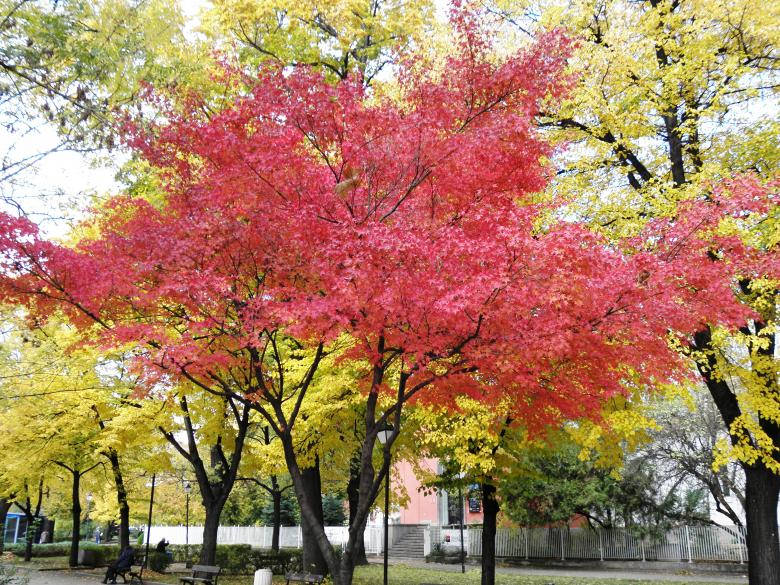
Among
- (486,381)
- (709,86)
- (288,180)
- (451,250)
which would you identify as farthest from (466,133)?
(709,86)

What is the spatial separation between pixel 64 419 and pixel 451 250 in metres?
15.5

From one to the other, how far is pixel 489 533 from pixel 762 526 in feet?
20.6

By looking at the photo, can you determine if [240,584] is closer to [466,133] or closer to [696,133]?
[466,133]

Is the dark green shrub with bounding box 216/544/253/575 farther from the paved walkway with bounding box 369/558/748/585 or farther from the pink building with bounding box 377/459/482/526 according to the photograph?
the pink building with bounding box 377/459/482/526

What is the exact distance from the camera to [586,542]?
85.3 ft

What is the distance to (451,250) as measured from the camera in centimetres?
745

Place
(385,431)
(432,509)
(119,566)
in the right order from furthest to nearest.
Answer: (432,509)
(119,566)
(385,431)

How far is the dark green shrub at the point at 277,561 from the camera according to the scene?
20.0 m

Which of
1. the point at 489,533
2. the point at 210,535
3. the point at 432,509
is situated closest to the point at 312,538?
the point at 210,535

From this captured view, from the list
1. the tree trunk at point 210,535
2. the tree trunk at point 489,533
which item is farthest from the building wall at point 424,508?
the tree trunk at point 210,535

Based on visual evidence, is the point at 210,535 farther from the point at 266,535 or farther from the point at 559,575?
the point at 266,535

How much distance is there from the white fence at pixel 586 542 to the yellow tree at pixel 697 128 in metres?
12.7

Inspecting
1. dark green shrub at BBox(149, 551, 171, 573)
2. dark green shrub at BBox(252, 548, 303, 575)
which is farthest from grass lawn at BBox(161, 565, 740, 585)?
dark green shrub at BBox(149, 551, 171, 573)

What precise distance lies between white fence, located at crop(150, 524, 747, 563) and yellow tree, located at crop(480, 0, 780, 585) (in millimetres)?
12688
